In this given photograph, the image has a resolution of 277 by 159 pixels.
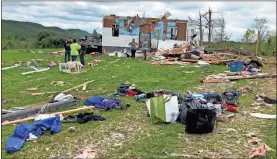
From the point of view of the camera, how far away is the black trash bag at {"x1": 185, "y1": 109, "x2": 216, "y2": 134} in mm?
7609

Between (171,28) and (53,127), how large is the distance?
29.4 metres

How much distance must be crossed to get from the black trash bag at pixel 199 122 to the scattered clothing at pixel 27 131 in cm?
302

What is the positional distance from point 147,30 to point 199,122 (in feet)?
94.7

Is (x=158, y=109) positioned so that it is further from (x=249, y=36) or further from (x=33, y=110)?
(x=249, y=36)

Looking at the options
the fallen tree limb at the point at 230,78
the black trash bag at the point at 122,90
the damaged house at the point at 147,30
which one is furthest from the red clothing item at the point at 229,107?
the damaged house at the point at 147,30

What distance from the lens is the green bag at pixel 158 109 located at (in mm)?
8516

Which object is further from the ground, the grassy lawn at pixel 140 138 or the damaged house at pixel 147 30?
the damaged house at pixel 147 30

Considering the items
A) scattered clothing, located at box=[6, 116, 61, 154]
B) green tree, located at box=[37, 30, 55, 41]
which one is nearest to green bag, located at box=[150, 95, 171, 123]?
scattered clothing, located at box=[6, 116, 61, 154]

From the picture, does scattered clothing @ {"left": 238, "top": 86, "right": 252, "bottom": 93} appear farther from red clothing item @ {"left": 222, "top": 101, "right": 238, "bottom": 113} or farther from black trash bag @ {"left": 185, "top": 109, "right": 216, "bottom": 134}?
black trash bag @ {"left": 185, "top": 109, "right": 216, "bottom": 134}

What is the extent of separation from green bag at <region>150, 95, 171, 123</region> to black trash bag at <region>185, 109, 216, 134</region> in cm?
91

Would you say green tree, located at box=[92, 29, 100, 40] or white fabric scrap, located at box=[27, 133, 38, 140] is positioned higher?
green tree, located at box=[92, 29, 100, 40]

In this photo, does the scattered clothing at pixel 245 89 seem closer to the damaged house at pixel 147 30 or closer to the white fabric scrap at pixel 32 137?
the white fabric scrap at pixel 32 137

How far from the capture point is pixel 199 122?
7.62 metres

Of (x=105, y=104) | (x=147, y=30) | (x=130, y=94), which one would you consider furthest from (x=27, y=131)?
(x=147, y=30)
